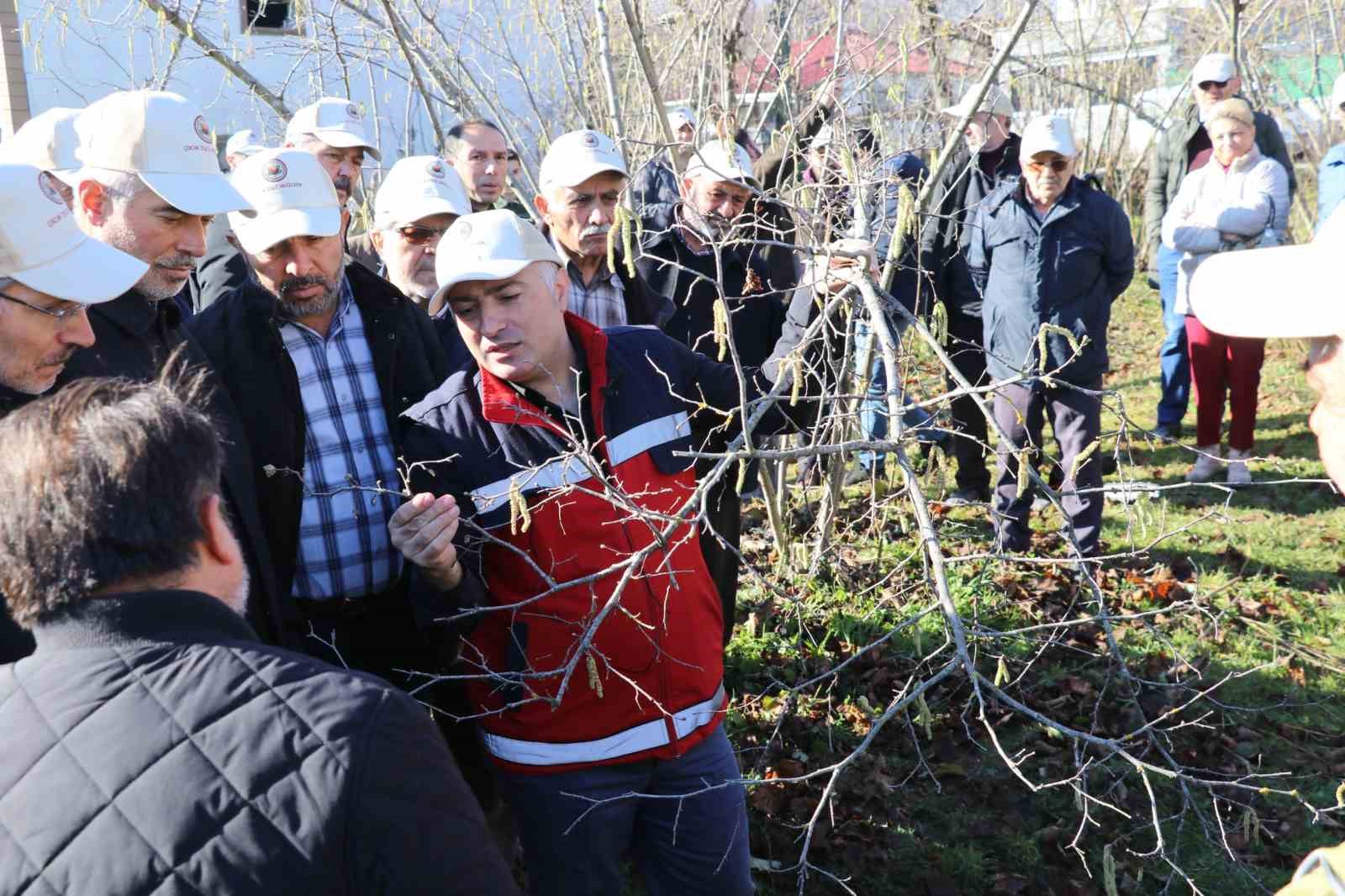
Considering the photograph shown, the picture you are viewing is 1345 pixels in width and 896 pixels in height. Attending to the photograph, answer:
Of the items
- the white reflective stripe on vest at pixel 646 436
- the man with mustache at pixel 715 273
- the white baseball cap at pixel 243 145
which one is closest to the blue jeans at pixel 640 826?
the white reflective stripe on vest at pixel 646 436

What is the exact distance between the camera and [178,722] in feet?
4.49

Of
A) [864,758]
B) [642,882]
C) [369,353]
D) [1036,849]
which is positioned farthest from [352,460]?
[1036,849]

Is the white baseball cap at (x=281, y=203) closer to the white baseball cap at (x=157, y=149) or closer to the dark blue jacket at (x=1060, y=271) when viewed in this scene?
the white baseball cap at (x=157, y=149)

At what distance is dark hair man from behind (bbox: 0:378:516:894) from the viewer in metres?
1.33

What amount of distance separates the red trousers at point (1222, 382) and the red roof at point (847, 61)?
240 centimetres

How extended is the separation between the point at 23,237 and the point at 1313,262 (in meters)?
2.27

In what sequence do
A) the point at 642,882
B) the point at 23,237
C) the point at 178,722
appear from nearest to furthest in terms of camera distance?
the point at 178,722 → the point at 23,237 → the point at 642,882

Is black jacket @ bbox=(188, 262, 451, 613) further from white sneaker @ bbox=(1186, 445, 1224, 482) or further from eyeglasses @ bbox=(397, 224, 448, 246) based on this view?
white sneaker @ bbox=(1186, 445, 1224, 482)

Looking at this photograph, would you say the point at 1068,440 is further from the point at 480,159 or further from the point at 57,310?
the point at 57,310

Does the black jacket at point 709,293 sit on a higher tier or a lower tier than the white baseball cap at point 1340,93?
lower

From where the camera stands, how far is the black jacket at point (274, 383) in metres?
2.96

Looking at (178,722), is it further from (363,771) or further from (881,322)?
(881,322)

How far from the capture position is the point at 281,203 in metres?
3.13

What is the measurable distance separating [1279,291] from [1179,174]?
6.91m
